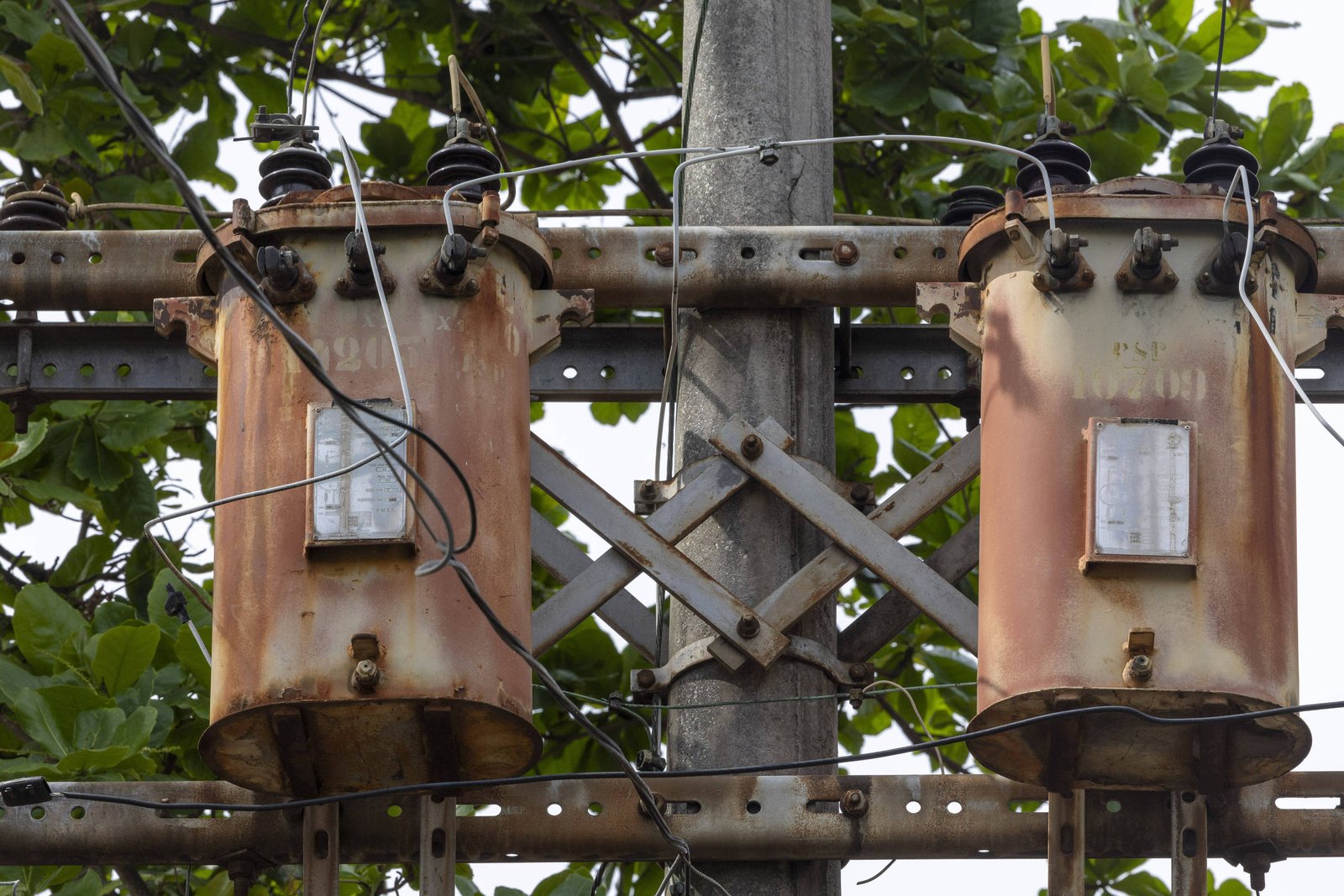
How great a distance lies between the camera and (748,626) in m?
4.66

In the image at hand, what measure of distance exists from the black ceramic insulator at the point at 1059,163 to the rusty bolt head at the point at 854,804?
4.06 ft

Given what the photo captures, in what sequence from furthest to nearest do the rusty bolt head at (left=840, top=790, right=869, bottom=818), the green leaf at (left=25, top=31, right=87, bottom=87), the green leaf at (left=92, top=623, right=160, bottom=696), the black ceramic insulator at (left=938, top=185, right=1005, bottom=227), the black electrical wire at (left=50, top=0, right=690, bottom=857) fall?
1. the green leaf at (left=25, top=31, right=87, bottom=87)
2. the green leaf at (left=92, top=623, right=160, bottom=696)
3. the black ceramic insulator at (left=938, top=185, right=1005, bottom=227)
4. the rusty bolt head at (left=840, top=790, right=869, bottom=818)
5. the black electrical wire at (left=50, top=0, right=690, bottom=857)

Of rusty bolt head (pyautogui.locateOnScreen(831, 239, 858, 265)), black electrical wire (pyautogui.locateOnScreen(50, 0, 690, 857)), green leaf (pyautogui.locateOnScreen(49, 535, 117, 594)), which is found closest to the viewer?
black electrical wire (pyautogui.locateOnScreen(50, 0, 690, 857))

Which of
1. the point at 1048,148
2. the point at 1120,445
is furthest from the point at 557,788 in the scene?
the point at 1048,148

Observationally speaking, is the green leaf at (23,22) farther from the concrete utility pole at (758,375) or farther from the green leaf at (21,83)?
→ the concrete utility pole at (758,375)

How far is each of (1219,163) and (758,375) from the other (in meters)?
1.03

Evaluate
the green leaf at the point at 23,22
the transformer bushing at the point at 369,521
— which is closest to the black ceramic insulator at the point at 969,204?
the transformer bushing at the point at 369,521

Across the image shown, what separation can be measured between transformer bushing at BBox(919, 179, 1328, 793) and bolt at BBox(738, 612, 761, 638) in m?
0.50

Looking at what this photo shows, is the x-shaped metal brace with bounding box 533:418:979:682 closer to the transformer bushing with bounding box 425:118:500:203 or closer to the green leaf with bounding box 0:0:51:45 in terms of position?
the transformer bushing with bounding box 425:118:500:203

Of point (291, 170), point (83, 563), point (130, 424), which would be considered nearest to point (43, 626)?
point (130, 424)

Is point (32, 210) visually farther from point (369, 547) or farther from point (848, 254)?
point (848, 254)

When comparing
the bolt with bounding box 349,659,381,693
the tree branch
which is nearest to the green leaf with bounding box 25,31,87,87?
the tree branch

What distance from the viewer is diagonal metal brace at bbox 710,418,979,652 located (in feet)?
15.2

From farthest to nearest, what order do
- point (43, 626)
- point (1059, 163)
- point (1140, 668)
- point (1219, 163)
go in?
point (43, 626), point (1059, 163), point (1219, 163), point (1140, 668)
